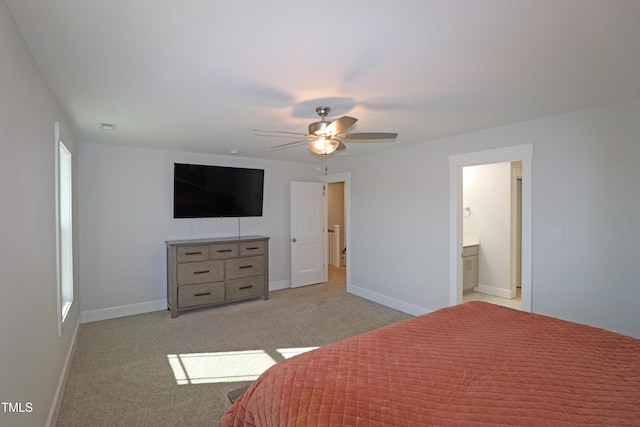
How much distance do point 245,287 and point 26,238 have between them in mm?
3429

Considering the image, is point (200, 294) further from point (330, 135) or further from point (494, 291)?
point (494, 291)

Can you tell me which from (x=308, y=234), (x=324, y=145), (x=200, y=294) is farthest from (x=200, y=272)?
(x=324, y=145)

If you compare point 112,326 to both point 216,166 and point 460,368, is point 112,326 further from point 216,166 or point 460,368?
point 460,368

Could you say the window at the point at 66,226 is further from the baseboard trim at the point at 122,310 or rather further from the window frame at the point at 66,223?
the baseboard trim at the point at 122,310

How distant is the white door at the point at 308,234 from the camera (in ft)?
19.2

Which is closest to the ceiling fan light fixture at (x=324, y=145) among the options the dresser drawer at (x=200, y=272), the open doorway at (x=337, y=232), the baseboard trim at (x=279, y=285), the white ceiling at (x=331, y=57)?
the white ceiling at (x=331, y=57)

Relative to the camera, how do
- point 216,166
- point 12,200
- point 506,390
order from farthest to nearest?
1. point 216,166
2. point 12,200
3. point 506,390

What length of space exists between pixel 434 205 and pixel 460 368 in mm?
2863

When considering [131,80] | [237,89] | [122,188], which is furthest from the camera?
[122,188]

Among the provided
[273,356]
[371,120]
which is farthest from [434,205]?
[273,356]

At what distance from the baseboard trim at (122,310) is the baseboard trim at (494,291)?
4.98 metres

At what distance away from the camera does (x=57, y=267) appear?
2434 mm

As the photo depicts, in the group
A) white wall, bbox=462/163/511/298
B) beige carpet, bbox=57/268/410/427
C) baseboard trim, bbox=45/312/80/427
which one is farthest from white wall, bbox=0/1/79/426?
white wall, bbox=462/163/511/298

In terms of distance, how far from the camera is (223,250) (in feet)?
15.5
